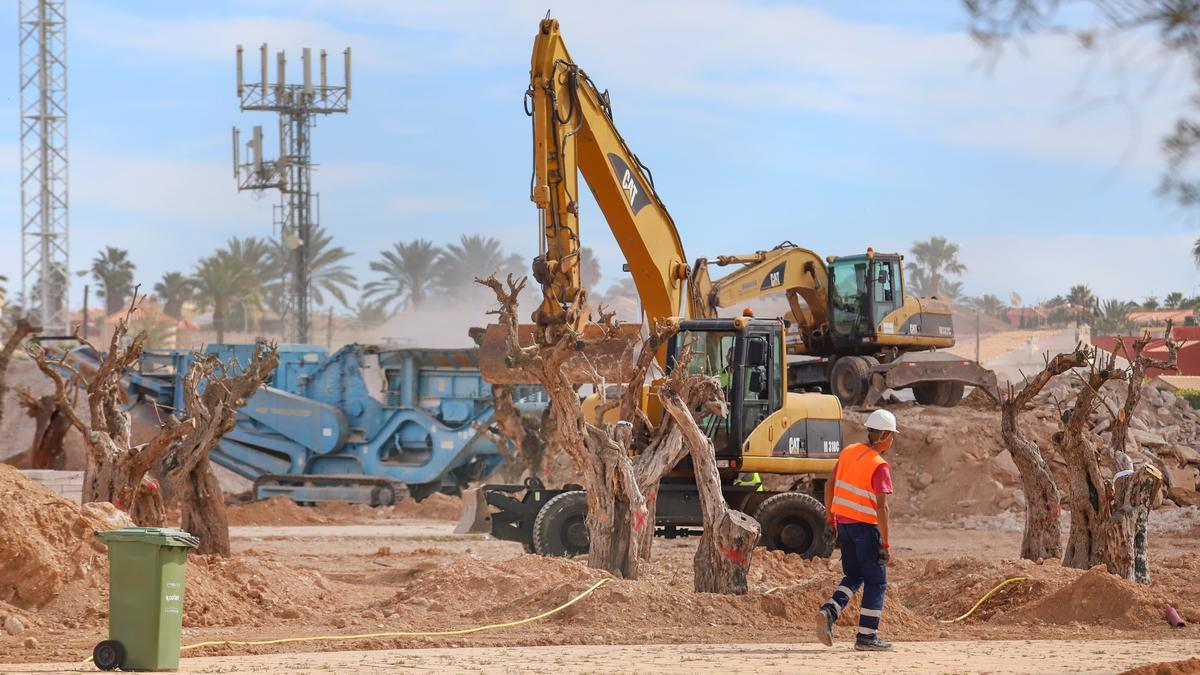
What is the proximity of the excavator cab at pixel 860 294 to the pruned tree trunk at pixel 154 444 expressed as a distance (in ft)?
38.7

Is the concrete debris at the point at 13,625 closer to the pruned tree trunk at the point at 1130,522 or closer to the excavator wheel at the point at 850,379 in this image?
the pruned tree trunk at the point at 1130,522

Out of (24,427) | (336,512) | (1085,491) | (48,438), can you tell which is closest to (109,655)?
(1085,491)

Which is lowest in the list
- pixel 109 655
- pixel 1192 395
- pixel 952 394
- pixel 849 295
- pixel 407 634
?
pixel 407 634

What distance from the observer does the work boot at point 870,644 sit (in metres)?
11.3

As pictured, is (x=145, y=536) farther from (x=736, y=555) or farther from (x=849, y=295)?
(x=849, y=295)

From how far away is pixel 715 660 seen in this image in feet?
35.6

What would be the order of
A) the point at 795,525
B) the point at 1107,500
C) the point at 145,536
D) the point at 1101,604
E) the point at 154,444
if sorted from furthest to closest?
the point at 795,525 < the point at 154,444 < the point at 1107,500 < the point at 1101,604 < the point at 145,536

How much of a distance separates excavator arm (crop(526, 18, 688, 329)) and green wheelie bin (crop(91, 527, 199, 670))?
24.9 ft

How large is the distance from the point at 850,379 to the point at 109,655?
797 inches

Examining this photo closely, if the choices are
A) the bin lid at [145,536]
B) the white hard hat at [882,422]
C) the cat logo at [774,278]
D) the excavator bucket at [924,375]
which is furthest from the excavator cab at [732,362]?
the bin lid at [145,536]

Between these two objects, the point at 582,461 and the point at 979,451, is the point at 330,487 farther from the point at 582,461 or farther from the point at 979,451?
the point at 582,461

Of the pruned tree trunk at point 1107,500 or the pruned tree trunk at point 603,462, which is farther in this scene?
the pruned tree trunk at point 1107,500

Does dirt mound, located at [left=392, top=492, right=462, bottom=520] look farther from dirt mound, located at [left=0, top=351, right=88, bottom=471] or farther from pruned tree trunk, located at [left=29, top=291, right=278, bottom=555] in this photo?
pruned tree trunk, located at [left=29, top=291, right=278, bottom=555]

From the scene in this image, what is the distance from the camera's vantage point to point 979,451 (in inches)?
→ 1117
